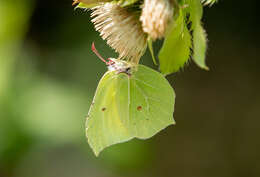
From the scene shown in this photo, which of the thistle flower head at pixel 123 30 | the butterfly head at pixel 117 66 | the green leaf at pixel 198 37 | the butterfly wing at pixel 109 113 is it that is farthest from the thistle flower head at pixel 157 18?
the butterfly wing at pixel 109 113

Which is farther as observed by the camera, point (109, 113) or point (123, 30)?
point (109, 113)

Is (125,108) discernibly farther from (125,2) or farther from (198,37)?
(198,37)

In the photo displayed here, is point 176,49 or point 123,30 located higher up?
point 123,30

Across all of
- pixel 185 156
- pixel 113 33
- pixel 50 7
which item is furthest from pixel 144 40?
pixel 185 156

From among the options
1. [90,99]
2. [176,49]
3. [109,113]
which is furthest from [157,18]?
[90,99]

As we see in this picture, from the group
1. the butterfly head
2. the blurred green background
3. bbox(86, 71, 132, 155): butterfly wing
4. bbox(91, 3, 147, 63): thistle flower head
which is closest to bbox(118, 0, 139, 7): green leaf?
bbox(91, 3, 147, 63): thistle flower head

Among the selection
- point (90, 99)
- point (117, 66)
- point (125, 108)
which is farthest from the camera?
point (90, 99)
